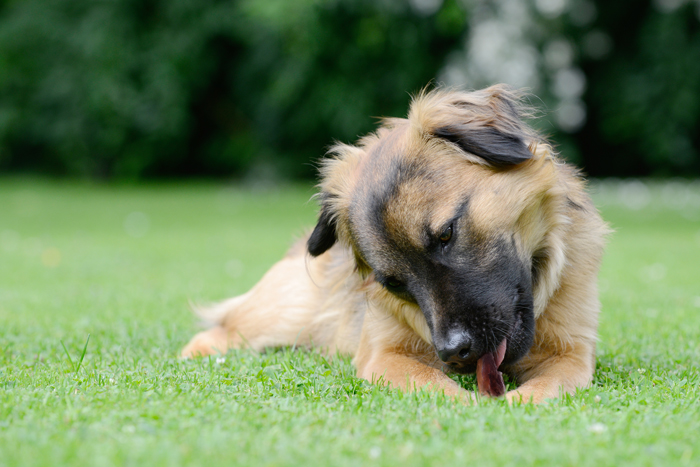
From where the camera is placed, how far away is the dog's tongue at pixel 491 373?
3.52 metres

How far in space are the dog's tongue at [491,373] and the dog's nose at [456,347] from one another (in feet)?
0.48

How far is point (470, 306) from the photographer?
350 centimetres

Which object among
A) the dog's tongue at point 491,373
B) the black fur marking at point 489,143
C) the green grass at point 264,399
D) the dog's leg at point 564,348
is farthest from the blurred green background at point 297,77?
the dog's tongue at point 491,373

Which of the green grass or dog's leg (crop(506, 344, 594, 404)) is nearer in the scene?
the green grass

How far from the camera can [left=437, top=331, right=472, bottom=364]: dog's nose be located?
343cm

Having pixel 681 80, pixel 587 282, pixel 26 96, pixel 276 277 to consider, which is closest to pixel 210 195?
pixel 26 96

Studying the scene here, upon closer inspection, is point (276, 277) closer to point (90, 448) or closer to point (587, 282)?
point (587, 282)

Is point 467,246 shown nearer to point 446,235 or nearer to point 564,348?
point 446,235

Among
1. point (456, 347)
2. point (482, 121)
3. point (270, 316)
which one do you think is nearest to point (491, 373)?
point (456, 347)

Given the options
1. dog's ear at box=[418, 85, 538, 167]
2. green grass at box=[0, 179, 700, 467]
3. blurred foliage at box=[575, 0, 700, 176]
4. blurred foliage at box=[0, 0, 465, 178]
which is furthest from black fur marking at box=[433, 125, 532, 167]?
blurred foliage at box=[575, 0, 700, 176]

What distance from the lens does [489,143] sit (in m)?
3.81

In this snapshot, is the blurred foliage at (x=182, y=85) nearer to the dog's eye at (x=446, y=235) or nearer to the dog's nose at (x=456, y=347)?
the dog's eye at (x=446, y=235)

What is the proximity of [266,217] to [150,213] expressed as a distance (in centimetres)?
376

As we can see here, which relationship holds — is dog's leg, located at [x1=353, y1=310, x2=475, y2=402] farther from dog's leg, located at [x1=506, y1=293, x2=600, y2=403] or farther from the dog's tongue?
dog's leg, located at [x1=506, y1=293, x2=600, y2=403]
